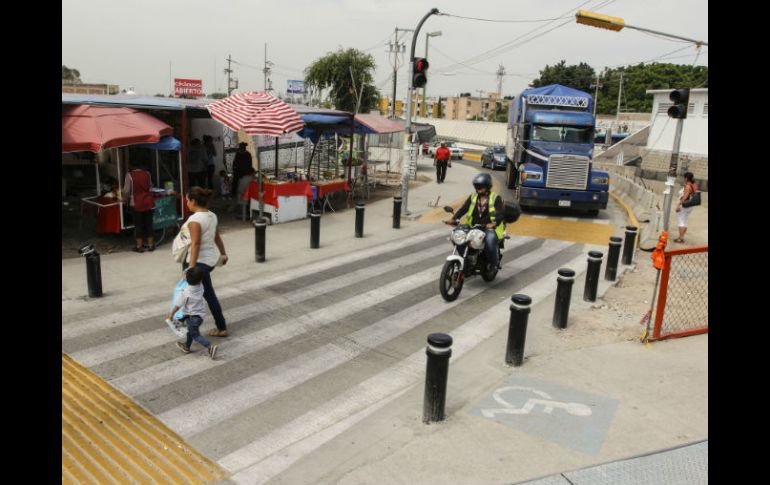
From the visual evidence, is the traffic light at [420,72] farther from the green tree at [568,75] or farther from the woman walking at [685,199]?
the green tree at [568,75]

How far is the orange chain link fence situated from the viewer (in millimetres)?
6902

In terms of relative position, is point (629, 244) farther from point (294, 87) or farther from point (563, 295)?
point (294, 87)

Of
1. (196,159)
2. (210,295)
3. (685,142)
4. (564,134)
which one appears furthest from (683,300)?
(685,142)

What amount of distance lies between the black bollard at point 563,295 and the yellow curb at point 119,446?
492 cm

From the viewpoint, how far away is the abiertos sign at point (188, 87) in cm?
6638

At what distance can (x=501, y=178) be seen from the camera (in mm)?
30953

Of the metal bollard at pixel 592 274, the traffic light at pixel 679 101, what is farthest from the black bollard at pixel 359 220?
the traffic light at pixel 679 101

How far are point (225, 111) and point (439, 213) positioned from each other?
709cm

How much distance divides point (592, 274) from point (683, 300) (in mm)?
1294

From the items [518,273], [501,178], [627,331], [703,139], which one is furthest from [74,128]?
[703,139]

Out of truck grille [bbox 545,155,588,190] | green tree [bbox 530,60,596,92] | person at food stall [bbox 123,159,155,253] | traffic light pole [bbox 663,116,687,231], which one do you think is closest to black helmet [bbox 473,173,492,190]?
traffic light pole [bbox 663,116,687,231]

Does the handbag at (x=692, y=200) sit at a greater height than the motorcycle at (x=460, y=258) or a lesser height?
greater

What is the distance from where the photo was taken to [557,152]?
18297 millimetres

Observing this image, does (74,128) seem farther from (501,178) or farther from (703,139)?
(703,139)
